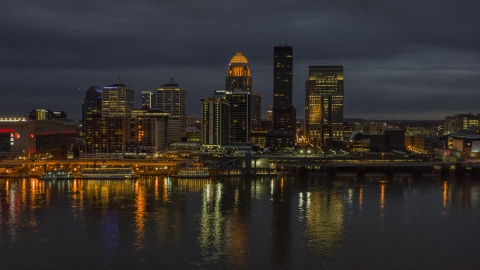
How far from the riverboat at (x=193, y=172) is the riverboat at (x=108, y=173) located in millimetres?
2481

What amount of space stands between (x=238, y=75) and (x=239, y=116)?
61.6ft

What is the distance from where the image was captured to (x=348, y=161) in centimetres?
3481

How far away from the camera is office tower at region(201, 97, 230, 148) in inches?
1845

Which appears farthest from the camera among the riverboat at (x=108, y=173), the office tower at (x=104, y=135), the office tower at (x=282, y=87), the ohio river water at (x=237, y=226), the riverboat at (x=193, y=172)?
the office tower at (x=282, y=87)

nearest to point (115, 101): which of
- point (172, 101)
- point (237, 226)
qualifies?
point (172, 101)

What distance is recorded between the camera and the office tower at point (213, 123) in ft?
154

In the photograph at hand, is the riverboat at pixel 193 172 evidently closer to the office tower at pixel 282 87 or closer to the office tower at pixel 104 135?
the office tower at pixel 104 135

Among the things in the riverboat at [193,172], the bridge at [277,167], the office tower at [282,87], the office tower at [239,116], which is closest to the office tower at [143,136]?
the office tower at [239,116]

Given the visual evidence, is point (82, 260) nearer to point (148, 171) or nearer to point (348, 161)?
point (148, 171)

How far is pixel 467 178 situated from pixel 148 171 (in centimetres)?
1794

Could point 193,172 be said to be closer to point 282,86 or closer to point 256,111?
point 282,86

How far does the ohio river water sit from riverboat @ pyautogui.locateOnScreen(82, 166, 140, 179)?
9.26ft

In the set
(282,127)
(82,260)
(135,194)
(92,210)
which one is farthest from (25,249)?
(282,127)

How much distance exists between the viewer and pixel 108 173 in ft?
98.8
